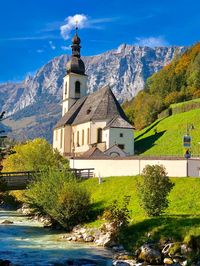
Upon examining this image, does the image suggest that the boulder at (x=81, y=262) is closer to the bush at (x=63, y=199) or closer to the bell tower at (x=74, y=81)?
the bush at (x=63, y=199)

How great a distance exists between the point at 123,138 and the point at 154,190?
1635 inches

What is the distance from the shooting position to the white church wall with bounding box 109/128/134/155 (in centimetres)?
7169

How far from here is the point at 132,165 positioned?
4716 cm

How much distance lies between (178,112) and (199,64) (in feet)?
68.7

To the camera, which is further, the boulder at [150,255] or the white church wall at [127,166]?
the white church wall at [127,166]

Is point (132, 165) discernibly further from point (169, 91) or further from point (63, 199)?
point (169, 91)

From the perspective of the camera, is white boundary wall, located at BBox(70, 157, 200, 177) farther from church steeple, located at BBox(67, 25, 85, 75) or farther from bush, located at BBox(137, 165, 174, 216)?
church steeple, located at BBox(67, 25, 85, 75)

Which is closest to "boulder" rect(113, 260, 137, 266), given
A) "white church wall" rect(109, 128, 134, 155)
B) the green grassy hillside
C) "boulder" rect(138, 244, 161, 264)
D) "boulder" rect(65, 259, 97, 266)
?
"boulder" rect(138, 244, 161, 264)

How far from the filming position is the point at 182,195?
3575 centimetres

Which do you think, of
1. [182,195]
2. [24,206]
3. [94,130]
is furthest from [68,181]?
[94,130]

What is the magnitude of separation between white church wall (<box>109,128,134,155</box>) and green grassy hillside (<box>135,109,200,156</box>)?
5.81m

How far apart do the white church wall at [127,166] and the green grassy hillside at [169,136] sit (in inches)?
836

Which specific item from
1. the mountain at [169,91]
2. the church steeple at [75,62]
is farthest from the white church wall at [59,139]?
the mountain at [169,91]

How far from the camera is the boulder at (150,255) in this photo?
77.7ft
